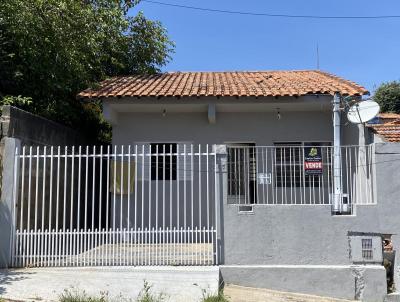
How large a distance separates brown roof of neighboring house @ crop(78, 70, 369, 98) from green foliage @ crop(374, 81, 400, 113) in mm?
14677

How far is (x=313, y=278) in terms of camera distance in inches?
316

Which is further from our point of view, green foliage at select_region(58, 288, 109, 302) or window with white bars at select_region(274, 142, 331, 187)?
window with white bars at select_region(274, 142, 331, 187)

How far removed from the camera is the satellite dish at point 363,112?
8.84 metres

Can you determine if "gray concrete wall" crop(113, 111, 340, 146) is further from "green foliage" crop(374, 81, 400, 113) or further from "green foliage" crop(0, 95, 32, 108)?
"green foliage" crop(374, 81, 400, 113)

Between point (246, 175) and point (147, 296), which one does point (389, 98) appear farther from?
point (147, 296)

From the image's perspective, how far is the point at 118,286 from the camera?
288 inches

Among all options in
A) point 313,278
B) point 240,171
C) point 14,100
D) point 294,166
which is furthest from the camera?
point 14,100

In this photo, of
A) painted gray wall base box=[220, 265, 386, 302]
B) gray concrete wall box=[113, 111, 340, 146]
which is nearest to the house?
painted gray wall base box=[220, 265, 386, 302]

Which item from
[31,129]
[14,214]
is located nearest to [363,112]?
[31,129]

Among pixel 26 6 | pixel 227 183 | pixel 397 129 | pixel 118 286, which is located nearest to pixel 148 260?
pixel 118 286

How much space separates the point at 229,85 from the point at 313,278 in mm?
5391

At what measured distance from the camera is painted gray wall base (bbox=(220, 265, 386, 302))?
799 centimetres

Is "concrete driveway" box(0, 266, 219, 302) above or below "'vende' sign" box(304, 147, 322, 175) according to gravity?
below

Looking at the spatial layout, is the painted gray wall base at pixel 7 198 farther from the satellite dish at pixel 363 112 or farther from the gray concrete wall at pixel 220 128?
the satellite dish at pixel 363 112
